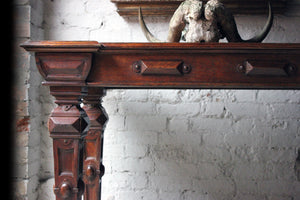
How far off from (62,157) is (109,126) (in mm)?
897

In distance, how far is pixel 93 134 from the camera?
4.28ft

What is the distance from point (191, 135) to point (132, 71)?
3.28 ft

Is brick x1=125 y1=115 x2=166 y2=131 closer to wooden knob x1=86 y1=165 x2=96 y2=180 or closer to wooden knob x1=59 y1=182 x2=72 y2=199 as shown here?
wooden knob x1=86 y1=165 x2=96 y2=180

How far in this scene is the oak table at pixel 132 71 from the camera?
832 mm

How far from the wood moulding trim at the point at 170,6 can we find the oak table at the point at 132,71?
952 mm

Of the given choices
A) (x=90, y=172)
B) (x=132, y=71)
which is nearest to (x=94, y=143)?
(x=90, y=172)

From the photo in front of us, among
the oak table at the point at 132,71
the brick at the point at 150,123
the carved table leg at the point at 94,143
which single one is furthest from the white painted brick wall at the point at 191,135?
the oak table at the point at 132,71

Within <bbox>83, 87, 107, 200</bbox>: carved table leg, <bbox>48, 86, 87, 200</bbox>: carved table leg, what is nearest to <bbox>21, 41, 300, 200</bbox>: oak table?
<bbox>48, 86, 87, 200</bbox>: carved table leg

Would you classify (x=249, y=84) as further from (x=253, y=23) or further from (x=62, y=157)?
(x=253, y=23)

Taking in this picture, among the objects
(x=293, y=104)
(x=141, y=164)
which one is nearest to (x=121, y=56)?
(x=141, y=164)

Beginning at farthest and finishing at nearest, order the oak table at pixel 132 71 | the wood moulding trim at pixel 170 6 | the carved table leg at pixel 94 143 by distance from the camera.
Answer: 1. the wood moulding trim at pixel 170 6
2. the carved table leg at pixel 94 143
3. the oak table at pixel 132 71

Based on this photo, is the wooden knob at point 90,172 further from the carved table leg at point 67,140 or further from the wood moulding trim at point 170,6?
the wood moulding trim at point 170,6

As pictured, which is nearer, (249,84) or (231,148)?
(249,84)

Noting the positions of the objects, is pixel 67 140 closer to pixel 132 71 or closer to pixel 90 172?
pixel 132 71
